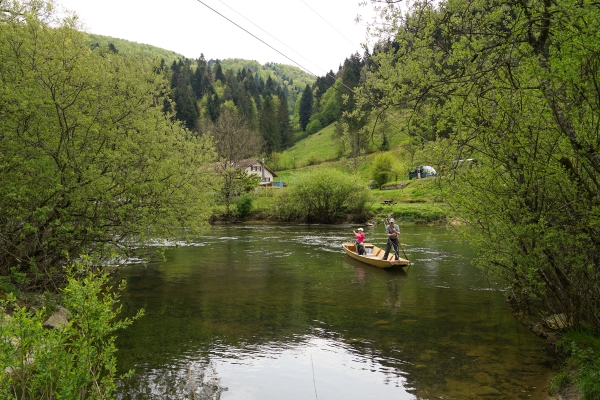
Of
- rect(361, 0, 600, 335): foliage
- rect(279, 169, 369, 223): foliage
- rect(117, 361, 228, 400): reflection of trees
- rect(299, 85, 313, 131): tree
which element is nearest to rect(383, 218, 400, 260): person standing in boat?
rect(361, 0, 600, 335): foliage

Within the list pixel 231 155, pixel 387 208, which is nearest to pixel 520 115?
pixel 387 208

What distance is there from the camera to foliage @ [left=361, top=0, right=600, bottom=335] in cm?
672

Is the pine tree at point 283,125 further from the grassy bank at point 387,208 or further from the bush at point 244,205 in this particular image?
the bush at point 244,205

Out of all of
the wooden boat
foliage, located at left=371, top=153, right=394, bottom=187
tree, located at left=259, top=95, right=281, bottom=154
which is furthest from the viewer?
tree, located at left=259, top=95, right=281, bottom=154

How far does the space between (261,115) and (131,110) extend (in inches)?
3648

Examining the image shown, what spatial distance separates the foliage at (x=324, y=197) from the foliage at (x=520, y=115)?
38.5 metres

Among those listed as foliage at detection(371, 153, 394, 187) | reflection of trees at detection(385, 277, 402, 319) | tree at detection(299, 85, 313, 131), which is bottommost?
reflection of trees at detection(385, 277, 402, 319)

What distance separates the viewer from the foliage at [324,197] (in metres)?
50.2

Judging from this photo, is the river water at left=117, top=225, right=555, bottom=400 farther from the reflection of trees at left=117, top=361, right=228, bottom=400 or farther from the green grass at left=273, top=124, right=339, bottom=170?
the green grass at left=273, top=124, right=339, bottom=170

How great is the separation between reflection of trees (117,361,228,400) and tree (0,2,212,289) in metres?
3.43

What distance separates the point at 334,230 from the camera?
4334 centimetres

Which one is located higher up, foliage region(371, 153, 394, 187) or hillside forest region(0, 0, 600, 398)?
foliage region(371, 153, 394, 187)

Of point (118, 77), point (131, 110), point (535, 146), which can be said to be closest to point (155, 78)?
point (118, 77)

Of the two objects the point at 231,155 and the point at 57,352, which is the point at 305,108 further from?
the point at 57,352
